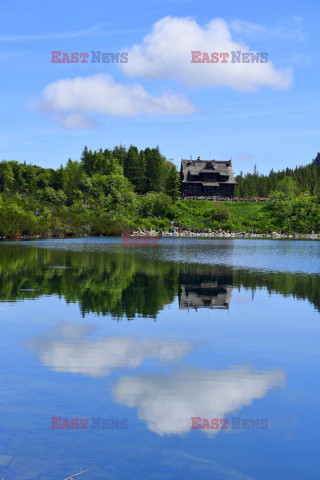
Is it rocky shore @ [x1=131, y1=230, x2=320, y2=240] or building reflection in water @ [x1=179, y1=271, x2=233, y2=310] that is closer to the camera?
building reflection in water @ [x1=179, y1=271, x2=233, y2=310]

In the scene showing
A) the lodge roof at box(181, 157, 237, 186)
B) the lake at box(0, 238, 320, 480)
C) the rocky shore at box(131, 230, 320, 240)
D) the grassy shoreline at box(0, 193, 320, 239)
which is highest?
the lodge roof at box(181, 157, 237, 186)

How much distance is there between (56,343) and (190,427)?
7.29 m

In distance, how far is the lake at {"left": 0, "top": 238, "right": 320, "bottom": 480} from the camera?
8.95 metres

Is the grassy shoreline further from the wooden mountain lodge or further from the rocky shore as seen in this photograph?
the wooden mountain lodge

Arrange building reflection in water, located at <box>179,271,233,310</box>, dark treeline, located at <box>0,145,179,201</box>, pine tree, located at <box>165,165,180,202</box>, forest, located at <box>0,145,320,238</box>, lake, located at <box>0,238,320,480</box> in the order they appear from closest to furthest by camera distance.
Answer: lake, located at <box>0,238,320,480</box>, building reflection in water, located at <box>179,271,233,310</box>, forest, located at <box>0,145,320,238</box>, dark treeline, located at <box>0,145,179,201</box>, pine tree, located at <box>165,165,180,202</box>

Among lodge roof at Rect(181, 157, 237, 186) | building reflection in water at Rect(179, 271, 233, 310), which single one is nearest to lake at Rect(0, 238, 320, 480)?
building reflection in water at Rect(179, 271, 233, 310)

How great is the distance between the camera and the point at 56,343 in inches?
647

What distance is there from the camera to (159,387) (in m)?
12.2

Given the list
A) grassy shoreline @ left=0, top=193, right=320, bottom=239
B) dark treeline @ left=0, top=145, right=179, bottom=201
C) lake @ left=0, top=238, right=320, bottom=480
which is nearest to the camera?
lake @ left=0, top=238, right=320, bottom=480

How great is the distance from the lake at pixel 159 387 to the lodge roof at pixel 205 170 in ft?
425

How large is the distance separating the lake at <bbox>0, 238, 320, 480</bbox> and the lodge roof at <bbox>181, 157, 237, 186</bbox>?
129 m

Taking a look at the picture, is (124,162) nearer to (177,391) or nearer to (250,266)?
(250,266)

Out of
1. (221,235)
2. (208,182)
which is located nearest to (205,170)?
(208,182)

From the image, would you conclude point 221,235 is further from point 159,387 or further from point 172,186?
point 159,387
